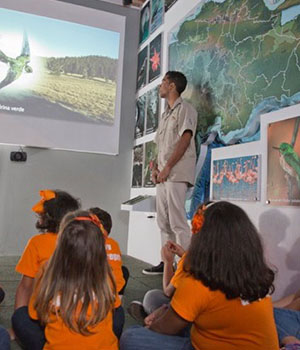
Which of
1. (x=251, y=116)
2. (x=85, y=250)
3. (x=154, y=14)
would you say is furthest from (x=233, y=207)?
(x=154, y=14)

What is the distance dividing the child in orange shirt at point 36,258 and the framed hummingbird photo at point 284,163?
113cm

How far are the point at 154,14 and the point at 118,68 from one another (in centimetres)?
74

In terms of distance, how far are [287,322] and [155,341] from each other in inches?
23.7

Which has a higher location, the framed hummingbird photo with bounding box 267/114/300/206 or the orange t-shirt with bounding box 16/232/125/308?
the framed hummingbird photo with bounding box 267/114/300/206

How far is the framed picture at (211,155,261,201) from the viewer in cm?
235

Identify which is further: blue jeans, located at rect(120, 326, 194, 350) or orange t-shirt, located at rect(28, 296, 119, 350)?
blue jeans, located at rect(120, 326, 194, 350)

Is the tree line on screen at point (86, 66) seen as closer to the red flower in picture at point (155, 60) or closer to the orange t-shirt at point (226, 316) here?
the red flower in picture at point (155, 60)

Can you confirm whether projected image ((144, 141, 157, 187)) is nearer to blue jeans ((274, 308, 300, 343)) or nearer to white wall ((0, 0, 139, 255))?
white wall ((0, 0, 139, 255))

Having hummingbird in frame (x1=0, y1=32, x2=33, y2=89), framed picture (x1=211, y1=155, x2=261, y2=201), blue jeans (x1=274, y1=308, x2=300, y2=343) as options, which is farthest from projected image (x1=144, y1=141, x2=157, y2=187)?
blue jeans (x1=274, y1=308, x2=300, y2=343)

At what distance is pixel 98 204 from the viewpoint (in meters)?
4.42

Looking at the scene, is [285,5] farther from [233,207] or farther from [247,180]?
Answer: [233,207]

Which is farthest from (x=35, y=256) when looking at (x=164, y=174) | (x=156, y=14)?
(x=156, y=14)

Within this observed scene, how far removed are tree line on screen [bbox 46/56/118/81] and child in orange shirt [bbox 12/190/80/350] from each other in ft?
9.32

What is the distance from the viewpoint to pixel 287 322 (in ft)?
5.04
